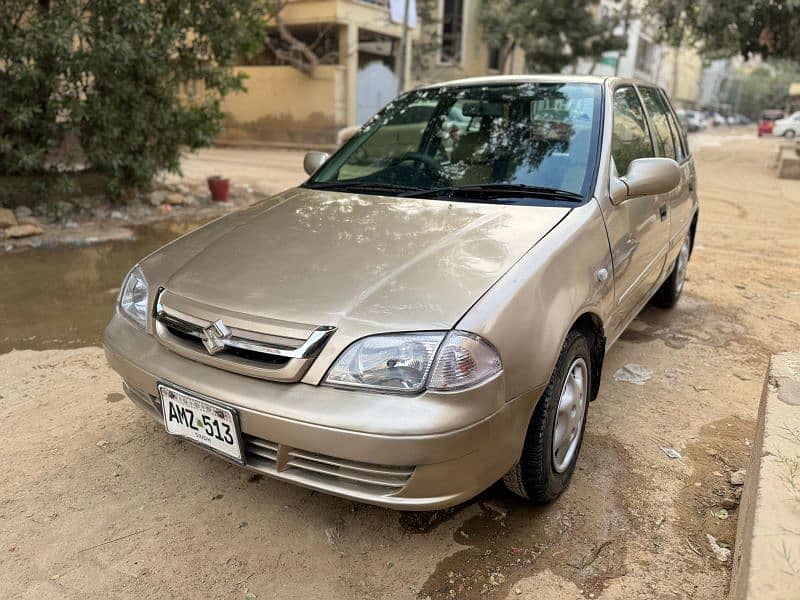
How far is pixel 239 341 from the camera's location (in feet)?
6.58

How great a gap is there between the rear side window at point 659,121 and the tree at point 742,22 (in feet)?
31.2

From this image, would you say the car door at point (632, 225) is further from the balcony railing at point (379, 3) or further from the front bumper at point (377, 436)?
the balcony railing at point (379, 3)

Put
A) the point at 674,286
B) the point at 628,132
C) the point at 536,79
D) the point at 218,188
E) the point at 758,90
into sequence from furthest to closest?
the point at 758,90 < the point at 218,188 < the point at 674,286 < the point at 536,79 < the point at 628,132

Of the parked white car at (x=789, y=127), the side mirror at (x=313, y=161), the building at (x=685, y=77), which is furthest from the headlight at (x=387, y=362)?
the building at (x=685, y=77)

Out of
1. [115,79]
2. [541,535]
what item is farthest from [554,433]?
[115,79]

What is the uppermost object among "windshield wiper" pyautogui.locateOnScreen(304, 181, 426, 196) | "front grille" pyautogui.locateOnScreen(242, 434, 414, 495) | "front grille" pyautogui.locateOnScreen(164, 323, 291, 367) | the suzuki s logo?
"windshield wiper" pyautogui.locateOnScreen(304, 181, 426, 196)

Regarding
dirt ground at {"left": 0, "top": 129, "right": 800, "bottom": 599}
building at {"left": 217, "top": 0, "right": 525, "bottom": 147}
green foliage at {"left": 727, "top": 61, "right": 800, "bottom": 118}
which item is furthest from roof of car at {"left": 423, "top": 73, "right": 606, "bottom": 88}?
green foliage at {"left": 727, "top": 61, "right": 800, "bottom": 118}

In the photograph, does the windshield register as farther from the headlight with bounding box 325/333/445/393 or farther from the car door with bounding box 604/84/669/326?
the headlight with bounding box 325/333/445/393

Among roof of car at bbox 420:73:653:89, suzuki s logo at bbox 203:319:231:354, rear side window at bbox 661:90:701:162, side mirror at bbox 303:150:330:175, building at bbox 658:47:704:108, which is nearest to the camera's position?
suzuki s logo at bbox 203:319:231:354

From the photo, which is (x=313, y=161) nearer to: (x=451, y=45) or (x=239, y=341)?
(x=239, y=341)

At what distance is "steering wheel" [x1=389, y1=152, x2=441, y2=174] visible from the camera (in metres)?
3.06

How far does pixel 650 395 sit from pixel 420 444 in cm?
203

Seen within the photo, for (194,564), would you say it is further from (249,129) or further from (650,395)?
(249,129)

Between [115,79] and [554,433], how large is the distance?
6.36 meters
